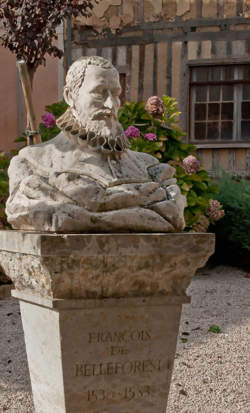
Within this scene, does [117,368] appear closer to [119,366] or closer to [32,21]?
[119,366]

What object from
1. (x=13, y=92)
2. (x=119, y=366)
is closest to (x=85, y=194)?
(x=119, y=366)

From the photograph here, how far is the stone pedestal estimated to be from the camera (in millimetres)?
2080

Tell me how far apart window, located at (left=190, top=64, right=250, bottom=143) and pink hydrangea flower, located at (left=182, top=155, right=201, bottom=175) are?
111 inches

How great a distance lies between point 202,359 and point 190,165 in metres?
2.12

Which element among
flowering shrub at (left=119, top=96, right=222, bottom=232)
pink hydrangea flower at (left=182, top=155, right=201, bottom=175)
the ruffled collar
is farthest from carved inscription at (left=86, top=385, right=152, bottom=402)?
pink hydrangea flower at (left=182, top=155, right=201, bottom=175)

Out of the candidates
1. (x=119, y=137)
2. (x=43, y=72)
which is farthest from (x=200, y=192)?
(x=43, y=72)

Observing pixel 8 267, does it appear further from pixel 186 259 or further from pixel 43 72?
pixel 43 72

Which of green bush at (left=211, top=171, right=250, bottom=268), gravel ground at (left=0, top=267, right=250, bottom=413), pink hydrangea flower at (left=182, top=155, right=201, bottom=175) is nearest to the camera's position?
gravel ground at (left=0, top=267, right=250, bottom=413)

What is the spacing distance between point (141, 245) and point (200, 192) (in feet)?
12.5

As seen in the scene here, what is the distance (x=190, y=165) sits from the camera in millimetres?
5344

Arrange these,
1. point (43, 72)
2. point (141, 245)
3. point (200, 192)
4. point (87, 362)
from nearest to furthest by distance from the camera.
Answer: point (141, 245), point (87, 362), point (200, 192), point (43, 72)

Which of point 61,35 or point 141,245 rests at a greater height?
point 61,35

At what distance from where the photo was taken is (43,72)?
353 inches

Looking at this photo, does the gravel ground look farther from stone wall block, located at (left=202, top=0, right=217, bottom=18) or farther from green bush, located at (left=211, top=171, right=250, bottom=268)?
stone wall block, located at (left=202, top=0, right=217, bottom=18)
